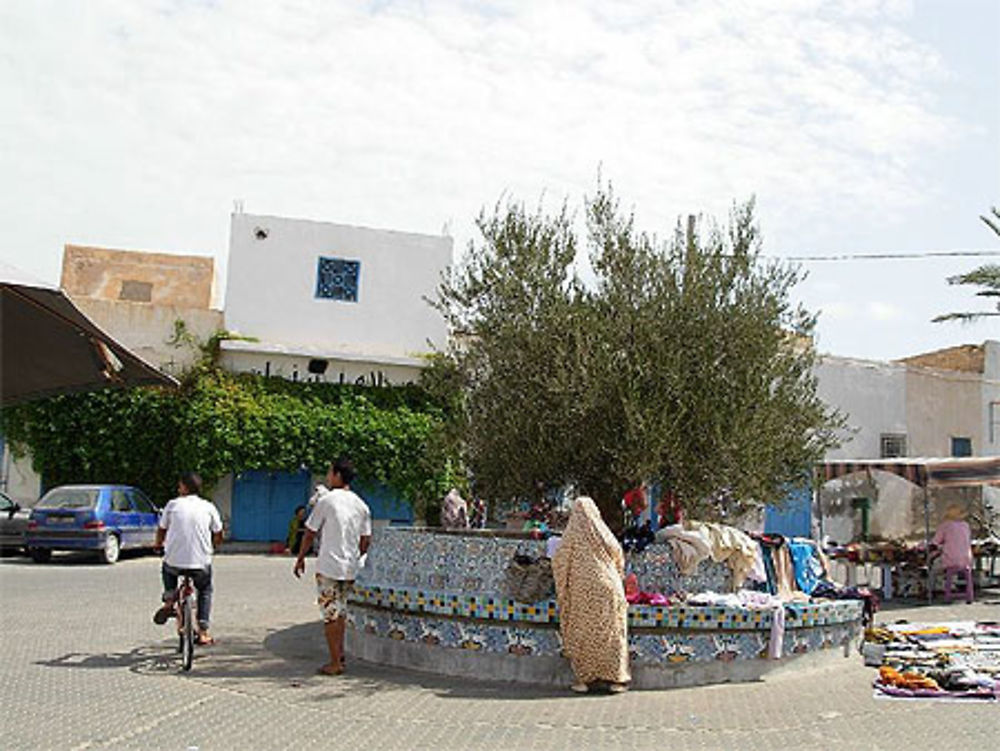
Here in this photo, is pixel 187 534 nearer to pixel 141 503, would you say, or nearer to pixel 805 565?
pixel 805 565

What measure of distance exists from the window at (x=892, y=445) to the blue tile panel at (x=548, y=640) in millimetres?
23357

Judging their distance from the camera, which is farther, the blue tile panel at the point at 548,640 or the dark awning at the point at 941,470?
the dark awning at the point at 941,470

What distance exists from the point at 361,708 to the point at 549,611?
5.95ft

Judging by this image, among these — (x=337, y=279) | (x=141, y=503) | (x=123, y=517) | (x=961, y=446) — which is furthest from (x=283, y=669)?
(x=961, y=446)

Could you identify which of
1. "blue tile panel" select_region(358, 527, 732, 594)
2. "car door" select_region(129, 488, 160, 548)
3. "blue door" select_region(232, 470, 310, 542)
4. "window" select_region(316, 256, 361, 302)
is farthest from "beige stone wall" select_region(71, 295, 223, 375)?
"blue tile panel" select_region(358, 527, 732, 594)

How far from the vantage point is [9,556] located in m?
22.3

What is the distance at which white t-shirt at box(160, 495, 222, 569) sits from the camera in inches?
404

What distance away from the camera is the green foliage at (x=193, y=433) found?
83.9ft

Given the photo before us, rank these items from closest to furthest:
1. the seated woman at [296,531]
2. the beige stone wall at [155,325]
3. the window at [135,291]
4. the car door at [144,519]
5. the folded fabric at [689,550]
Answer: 1. the folded fabric at [689,550]
2. the car door at [144,519]
3. the seated woman at [296,531]
4. the beige stone wall at [155,325]
5. the window at [135,291]

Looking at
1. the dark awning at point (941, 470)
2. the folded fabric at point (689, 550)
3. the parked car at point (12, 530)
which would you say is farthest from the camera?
the parked car at point (12, 530)

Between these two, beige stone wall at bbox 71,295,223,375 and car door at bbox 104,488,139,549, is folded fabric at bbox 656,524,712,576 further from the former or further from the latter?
beige stone wall at bbox 71,295,223,375

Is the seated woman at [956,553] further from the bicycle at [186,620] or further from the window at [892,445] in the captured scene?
the window at [892,445]

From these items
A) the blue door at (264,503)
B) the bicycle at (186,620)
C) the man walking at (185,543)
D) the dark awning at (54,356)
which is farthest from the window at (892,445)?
the dark awning at (54,356)

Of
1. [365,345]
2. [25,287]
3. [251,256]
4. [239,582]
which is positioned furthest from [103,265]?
[25,287]
